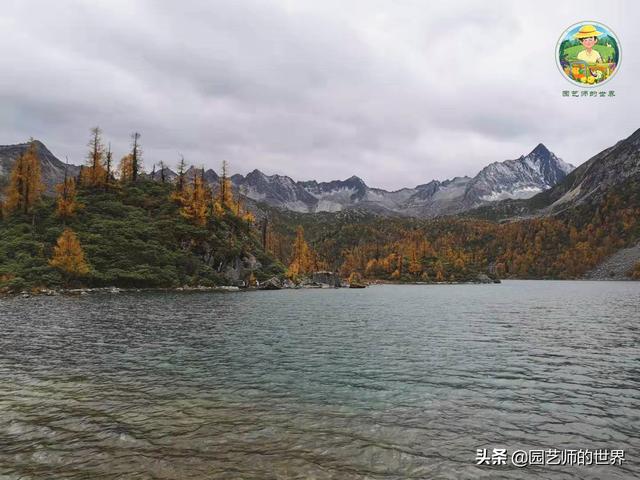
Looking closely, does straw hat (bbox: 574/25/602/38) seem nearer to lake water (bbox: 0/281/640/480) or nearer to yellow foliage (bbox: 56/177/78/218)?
lake water (bbox: 0/281/640/480)

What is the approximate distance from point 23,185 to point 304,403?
5502 inches

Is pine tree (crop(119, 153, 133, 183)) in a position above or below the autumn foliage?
above

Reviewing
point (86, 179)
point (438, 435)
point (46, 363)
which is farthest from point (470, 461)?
point (86, 179)

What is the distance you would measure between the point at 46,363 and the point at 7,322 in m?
23.7

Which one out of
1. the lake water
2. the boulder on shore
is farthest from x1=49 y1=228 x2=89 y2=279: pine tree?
the lake water

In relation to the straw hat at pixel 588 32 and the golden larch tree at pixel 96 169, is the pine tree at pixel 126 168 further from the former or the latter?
the straw hat at pixel 588 32

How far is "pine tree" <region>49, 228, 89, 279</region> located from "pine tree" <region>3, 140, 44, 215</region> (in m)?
41.8

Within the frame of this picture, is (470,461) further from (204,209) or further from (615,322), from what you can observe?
(204,209)

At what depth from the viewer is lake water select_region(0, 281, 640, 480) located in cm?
1203

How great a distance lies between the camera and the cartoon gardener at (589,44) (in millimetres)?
76688

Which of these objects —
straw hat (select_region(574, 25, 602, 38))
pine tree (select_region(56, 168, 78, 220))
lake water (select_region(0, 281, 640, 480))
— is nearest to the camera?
lake water (select_region(0, 281, 640, 480))

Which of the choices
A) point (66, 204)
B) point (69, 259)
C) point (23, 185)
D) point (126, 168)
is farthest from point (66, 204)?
point (126, 168)

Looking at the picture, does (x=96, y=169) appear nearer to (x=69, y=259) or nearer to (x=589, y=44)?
(x=69, y=259)

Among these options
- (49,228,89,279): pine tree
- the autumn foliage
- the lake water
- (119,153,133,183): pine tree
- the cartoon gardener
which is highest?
the cartoon gardener
